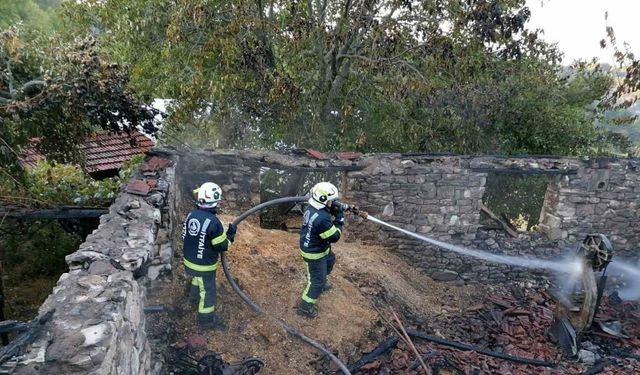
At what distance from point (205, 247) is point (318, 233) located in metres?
1.36

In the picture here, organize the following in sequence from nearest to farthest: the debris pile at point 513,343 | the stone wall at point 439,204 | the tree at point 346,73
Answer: the debris pile at point 513,343 < the stone wall at point 439,204 < the tree at point 346,73

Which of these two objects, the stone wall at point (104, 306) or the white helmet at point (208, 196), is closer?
the stone wall at point (104, 306)

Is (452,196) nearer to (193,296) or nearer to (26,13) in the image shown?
(193,296)

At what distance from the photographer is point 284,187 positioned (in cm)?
1127

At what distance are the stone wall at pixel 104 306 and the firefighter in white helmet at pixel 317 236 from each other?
1710mm

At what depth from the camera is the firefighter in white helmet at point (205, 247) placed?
5176mm

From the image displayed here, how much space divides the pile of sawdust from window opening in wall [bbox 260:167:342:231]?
2633 millimetres

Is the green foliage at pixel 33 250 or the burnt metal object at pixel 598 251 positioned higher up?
the burnt metal object at pixel 598 251

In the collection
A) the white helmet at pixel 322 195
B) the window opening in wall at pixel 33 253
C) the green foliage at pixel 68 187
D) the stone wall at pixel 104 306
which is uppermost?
the white helmet at pixel 322 195

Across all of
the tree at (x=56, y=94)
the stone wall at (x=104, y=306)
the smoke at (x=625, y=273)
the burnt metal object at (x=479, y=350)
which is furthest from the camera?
the smoke at (x=625, y=273)

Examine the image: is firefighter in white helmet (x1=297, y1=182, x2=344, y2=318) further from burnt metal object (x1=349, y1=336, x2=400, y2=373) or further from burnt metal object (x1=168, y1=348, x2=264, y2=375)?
burnt metal object (x1=168, y1=348, x2=264, y2=375)

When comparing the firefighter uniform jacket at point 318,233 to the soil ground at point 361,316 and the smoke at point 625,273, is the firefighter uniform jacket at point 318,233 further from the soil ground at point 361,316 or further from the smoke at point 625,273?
the smoke at point 625,273

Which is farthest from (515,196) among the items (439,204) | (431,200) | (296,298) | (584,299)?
(296,298)

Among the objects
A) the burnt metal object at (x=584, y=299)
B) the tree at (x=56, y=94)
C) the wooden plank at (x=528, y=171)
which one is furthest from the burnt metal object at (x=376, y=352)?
the tree at (x=56, y=94)
